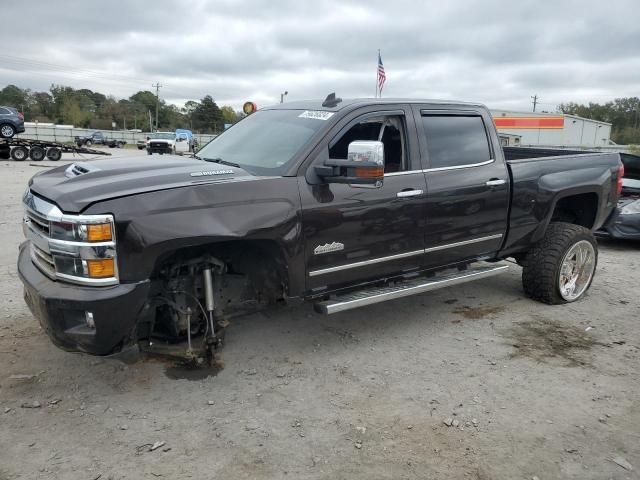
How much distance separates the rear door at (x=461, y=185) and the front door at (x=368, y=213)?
5.4 inches

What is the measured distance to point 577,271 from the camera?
5469mm

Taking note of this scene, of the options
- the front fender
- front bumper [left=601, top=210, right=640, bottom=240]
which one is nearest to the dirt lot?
the front fender

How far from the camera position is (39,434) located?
2.96 metres

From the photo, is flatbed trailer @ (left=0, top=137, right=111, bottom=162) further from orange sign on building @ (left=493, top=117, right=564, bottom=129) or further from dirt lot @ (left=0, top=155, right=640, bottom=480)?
orange sign on building @ (left=493, top=117, right=564, bottom=129)

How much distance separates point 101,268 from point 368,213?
6.12ft

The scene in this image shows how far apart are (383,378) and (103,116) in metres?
103

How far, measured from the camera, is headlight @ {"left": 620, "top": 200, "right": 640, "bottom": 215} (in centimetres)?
790

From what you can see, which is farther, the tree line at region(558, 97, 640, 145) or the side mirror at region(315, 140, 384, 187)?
the tree line at region(558, 97, 640, 145)

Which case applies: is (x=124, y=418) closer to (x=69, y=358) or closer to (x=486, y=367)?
(x=69, y=358)

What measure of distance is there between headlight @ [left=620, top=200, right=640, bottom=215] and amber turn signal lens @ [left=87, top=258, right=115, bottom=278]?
771cm

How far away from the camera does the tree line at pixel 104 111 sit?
88312 millimetres

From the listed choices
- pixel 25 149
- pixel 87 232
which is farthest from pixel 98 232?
pixel 25 149

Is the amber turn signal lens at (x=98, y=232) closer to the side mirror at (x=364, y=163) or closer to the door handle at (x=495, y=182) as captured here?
the side mirror at (x=364, y=163)

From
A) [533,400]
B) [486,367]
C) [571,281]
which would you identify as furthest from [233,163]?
[571,281]
